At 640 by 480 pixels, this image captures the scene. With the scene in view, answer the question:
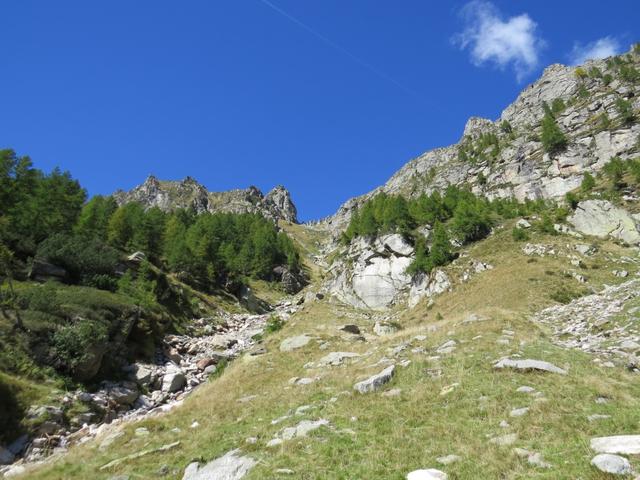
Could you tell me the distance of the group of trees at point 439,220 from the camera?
55.6m

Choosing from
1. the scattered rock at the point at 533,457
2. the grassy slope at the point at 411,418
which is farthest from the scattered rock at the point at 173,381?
the scattered rock at the point at 533,457

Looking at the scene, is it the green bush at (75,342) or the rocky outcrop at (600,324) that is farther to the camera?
the green bush at (75,342)

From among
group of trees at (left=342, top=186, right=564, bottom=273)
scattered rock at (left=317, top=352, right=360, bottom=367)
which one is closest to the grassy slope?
scattered rock at (left=317, top=352, right=360, bottom=367)

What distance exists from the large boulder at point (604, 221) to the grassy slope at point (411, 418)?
3583 centimetres

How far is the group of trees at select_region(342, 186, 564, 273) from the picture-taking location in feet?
182

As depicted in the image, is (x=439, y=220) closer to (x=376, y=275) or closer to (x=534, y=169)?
(x=376, y=275)

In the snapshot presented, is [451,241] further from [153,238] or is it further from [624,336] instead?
[153,238]

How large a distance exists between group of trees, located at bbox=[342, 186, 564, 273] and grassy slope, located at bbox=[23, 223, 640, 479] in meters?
33.2

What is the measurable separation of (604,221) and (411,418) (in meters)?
52.9

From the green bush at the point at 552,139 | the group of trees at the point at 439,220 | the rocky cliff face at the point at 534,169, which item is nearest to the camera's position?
the rocky cliff face at the point at 534,169

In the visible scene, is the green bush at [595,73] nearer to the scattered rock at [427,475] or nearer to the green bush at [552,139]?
the green bush at [552,139]

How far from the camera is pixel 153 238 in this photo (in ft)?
236

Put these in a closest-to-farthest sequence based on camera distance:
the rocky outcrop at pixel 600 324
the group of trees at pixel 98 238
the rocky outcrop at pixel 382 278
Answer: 1. the rocky outcrop at pixel 600 324
2. the group of trees at pixel 98 238
3. the rocky outcrop at pixel 382 278

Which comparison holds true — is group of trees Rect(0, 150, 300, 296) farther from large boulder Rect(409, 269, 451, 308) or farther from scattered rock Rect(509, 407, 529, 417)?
large boulder Rect(409, 269, 451, 308)
